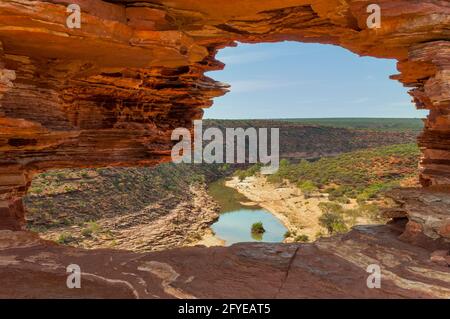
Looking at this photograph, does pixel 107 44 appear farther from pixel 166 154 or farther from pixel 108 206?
pixel 108 206

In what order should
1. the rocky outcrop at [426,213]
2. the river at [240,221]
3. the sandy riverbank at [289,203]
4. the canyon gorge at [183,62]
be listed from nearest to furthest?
the canyon gorge at [183,62] < the rocky outcrop at [426,213] < the sandy riverbank at [289,203] < the river at [240,221]

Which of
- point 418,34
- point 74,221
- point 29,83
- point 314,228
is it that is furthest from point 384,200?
point 29,83

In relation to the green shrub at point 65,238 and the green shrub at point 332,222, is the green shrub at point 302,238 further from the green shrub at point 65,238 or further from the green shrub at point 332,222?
the green shrub at point 65,238

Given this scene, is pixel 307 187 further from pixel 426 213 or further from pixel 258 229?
pixel 426 213

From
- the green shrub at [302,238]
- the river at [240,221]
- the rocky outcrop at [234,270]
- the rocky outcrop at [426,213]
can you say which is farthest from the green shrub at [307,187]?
the rocky outcrop at [234,270]

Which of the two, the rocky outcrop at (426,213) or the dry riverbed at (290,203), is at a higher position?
the rocky outcrop at (426,213)

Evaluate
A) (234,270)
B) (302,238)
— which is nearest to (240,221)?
(302,238)
